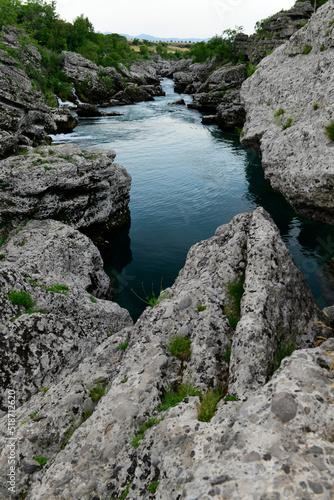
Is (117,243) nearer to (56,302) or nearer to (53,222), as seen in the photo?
(53,222)

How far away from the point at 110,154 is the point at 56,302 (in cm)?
1329

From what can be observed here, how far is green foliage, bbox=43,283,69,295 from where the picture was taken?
38.1 ft

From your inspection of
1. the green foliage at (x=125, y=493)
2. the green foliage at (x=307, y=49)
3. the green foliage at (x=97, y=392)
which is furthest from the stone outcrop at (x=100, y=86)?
the green foliage at (x=125, y=493)

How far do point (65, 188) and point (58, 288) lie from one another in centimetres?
775

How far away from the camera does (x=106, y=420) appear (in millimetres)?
6164

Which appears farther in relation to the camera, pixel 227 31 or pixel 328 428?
pixel 227 31

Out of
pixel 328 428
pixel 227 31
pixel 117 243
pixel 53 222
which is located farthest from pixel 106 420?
pixel 227 31

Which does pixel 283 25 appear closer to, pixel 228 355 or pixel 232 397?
pixel 228 355

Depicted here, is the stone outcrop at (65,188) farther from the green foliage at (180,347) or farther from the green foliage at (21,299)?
the green foliage at (180,347)

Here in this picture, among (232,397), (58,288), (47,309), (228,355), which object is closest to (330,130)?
(228,355)

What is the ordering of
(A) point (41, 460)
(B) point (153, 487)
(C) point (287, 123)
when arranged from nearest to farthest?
(B) point (153, 487) < (A) point (41, 460) < (C) point (287, 123)

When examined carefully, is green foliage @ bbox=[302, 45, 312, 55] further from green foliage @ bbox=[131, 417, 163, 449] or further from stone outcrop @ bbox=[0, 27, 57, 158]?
stone outcrop @ bbox=[0, 27, 57, 158]

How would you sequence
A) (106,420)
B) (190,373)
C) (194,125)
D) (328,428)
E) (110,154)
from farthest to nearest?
(194,125)
(110,154)
(190,373)
(106,420)
(328,428)

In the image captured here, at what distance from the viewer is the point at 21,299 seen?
414 inches
